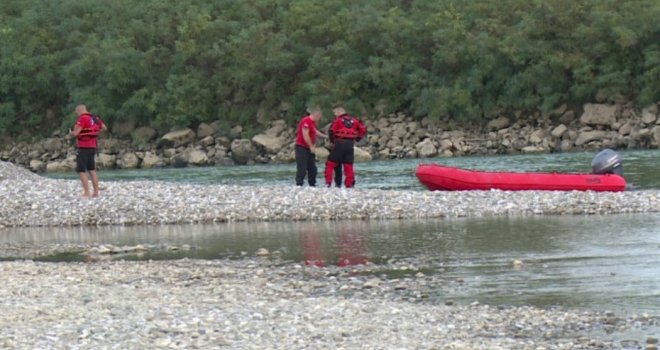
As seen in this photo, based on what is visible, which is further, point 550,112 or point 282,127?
point 282,127

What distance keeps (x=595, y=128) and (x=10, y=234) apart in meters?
31.3

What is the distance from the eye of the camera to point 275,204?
2297 cm

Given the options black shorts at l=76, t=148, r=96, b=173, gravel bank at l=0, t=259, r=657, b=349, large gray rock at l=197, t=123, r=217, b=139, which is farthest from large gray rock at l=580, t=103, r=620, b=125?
gravel bank at l=0, t=259, r=657, b=349

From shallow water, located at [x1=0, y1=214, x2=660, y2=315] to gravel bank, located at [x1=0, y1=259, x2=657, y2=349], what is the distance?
0.70m

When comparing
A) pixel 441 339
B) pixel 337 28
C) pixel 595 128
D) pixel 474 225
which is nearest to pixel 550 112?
pixel 595 128

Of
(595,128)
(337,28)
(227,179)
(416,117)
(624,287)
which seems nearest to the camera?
(624,287)

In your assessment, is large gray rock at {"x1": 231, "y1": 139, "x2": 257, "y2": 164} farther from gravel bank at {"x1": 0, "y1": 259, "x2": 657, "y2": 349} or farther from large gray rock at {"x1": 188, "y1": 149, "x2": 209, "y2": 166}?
gravel bank at {"x1": 0, "y1": 259, "x2": 657, "y2": 349}

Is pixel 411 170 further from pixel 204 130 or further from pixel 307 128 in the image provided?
pixel 204 130

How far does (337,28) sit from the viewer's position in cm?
5894

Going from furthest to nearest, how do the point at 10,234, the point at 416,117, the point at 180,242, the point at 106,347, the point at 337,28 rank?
the point at 337,28, the point at 416,117, the point at 10,234, the point at 180,242, the point at 106,347

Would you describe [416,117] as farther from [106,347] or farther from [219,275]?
[106,347]

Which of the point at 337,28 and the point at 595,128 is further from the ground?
the point at 337,28

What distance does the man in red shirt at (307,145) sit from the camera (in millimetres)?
24859

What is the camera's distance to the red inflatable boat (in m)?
23.5
